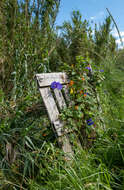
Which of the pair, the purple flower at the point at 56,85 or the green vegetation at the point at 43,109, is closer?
the green vegetation at the point at 43,109

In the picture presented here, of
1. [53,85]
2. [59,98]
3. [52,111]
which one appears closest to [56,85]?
[53,85]

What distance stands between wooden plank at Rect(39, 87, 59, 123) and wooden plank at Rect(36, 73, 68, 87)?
0.06 metres

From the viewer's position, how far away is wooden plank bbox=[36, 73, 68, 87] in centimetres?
164

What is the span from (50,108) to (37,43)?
114 cm

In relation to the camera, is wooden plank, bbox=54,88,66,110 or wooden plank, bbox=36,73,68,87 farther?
wooden plank, bbox=54,88,66,110

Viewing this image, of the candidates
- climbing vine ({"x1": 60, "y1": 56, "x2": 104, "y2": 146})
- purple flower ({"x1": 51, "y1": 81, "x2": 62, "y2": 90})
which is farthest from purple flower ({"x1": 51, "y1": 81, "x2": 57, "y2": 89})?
climbing vine ({"x1": 60, "y1": 56, "x2": 104, "y2": 146})

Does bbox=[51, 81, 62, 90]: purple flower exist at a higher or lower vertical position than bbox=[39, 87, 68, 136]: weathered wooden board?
higher

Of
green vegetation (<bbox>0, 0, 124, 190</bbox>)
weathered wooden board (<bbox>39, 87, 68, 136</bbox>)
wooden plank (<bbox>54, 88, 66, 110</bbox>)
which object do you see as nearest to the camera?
green vegetation (<bbox>0, 0, 124, 190</bbox>)

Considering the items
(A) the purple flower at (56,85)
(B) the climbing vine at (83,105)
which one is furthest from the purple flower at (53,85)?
(B) the climbing vine at (83,105)

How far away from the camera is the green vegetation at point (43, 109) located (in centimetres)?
134

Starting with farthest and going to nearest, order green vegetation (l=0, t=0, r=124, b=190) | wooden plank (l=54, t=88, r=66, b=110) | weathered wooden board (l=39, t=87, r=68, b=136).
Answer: wooden plank (l=54, t=88, r=66, b=110) < weathered wooden board (l=39, t=87, r=68, b=136) < green vegetation (l=0, t=0, r=124, b=190)

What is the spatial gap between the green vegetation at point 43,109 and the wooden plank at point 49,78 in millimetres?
94

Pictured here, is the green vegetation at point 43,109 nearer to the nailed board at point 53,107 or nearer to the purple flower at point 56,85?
the nailed board at point 53,107

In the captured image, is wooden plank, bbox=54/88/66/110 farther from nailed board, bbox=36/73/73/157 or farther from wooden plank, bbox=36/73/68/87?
wooden plank, bbox=36/73/68/87
